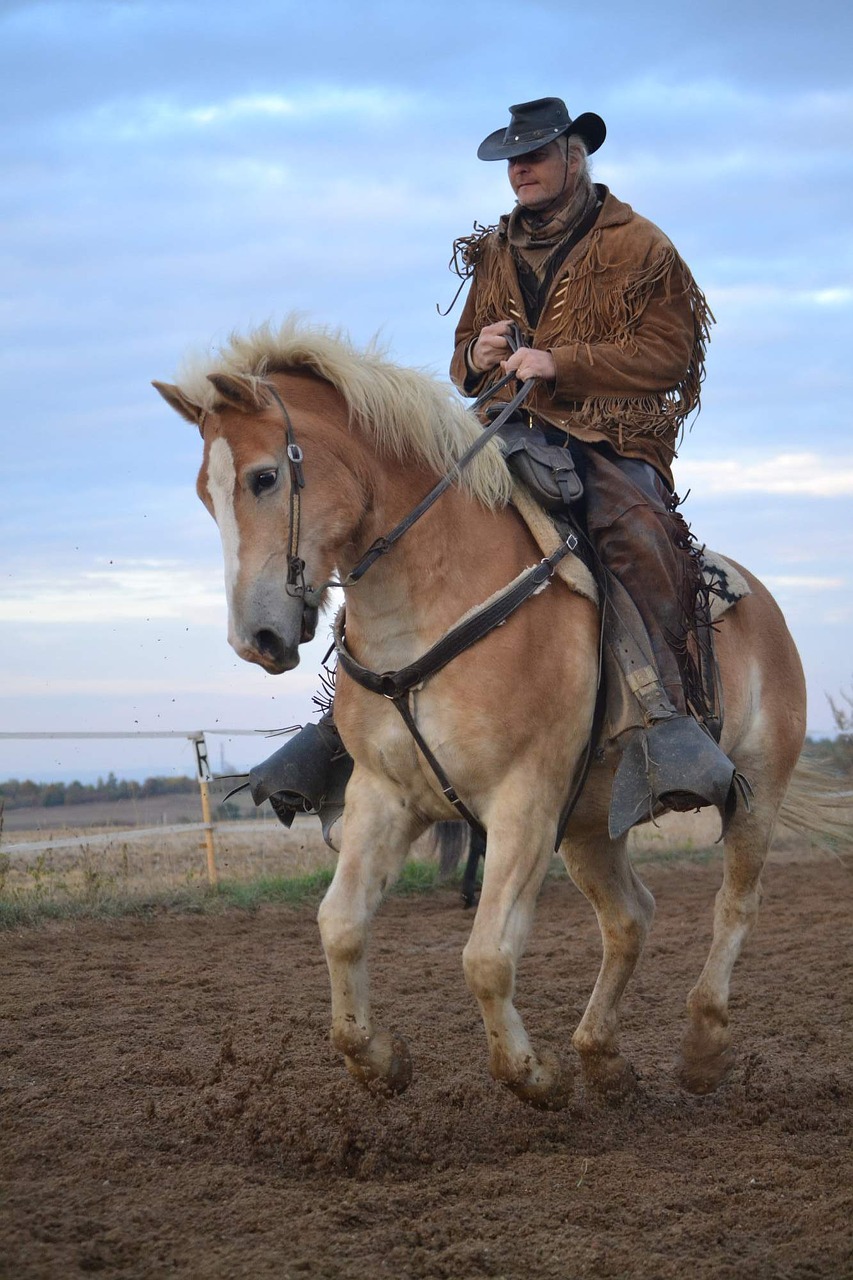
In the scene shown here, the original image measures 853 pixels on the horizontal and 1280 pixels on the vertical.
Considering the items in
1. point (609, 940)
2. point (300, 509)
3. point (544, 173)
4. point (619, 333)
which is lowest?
point (609, 940)

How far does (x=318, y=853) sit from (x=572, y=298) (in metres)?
8.90

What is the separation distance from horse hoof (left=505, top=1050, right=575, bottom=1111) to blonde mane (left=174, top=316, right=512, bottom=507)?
1902 mm

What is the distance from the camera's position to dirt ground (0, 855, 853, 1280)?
3236 millimetres

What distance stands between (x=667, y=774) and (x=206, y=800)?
715cm

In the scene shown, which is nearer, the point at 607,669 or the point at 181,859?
the point at 607,669

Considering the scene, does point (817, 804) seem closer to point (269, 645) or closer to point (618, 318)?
point (618, 318)

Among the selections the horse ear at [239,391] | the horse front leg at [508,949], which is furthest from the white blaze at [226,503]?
the horse front leg at [508,949]

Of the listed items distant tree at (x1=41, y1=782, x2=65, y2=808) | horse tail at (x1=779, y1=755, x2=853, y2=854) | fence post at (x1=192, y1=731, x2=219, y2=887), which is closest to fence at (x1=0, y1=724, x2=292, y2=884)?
fence post at (x1=192, y1=731, x2=219, y2=887)

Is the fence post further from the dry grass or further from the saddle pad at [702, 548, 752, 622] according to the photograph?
the saddle pad at [702, 548, 752, 622]

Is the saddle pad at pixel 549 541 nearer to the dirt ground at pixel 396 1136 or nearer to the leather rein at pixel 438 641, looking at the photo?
the leather rein at pixel 438 641

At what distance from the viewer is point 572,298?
5.09 m

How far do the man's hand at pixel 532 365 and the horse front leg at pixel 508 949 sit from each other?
5.79ft

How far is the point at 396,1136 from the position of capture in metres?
4.26

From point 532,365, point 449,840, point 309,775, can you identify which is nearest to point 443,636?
point 309,775
